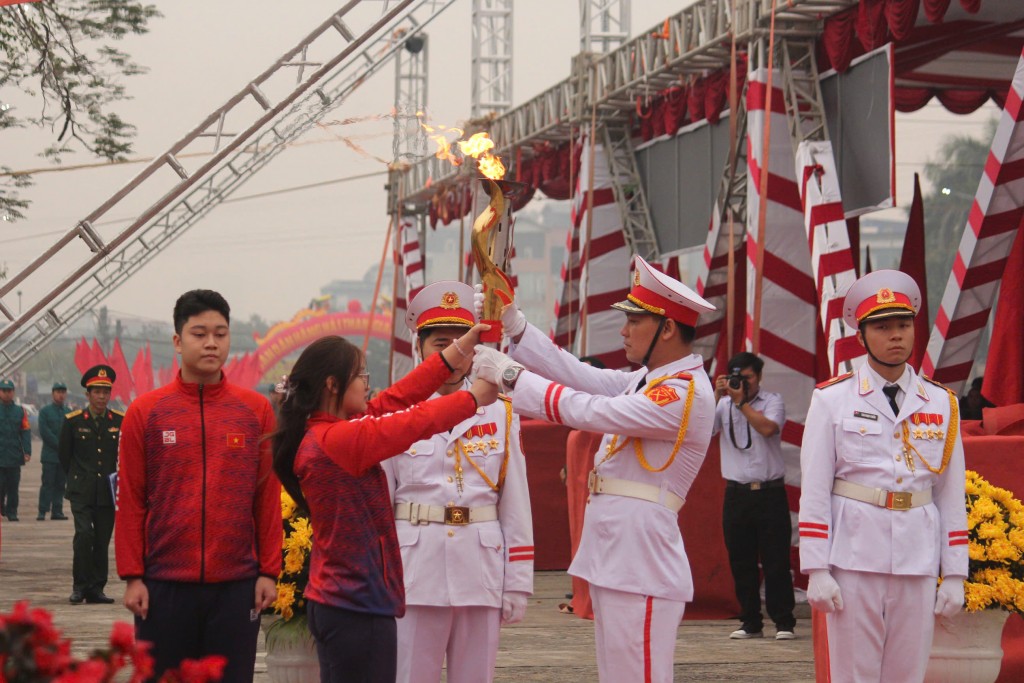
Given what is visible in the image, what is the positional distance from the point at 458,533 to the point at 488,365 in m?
0.91

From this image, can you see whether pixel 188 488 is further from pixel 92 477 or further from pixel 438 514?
pixel 92 477

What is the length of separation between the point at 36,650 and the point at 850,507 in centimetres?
393

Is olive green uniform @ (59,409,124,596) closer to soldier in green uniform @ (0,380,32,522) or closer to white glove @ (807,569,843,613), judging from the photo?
soldier in green uniform @ (0,380,32,522)

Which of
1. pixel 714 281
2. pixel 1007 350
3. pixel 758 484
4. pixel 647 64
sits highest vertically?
pixel 647 64

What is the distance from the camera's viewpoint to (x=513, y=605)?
17.9 ft

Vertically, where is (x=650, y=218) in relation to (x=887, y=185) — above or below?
above

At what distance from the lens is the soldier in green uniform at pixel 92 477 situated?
11781 millimetres

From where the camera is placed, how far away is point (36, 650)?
2213mm

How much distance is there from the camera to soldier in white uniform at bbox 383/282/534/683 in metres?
5.31

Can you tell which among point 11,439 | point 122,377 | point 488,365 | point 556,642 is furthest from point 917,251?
point 122,377

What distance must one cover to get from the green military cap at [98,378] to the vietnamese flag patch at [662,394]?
866 cm

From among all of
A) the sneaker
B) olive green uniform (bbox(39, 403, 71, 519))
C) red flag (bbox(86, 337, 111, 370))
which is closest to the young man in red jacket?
the sneaker

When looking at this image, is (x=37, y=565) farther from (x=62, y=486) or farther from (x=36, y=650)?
(x=36, y=650)

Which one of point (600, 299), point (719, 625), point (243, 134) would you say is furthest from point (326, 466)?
point (600, 299)
